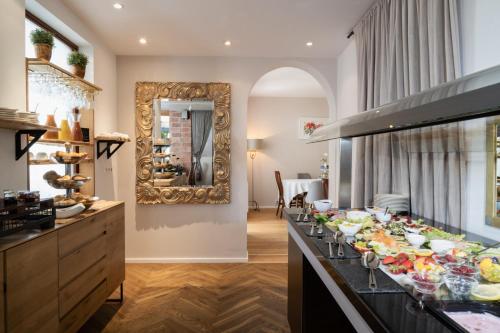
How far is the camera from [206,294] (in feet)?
9.96

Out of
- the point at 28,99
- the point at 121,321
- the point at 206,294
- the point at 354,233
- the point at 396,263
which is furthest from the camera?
the point at 206,294

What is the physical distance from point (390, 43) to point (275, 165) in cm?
545

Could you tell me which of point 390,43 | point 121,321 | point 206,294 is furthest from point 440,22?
point 121,321

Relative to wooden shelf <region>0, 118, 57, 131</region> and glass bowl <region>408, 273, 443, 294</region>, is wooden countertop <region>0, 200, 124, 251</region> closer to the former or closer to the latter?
wooden shelf <region>0, 118, 57, 131</region>

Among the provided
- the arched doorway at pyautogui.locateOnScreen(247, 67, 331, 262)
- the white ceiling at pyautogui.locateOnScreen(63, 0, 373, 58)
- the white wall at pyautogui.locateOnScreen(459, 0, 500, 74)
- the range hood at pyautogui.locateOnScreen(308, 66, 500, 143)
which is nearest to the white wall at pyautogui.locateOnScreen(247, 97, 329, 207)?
the arched doorway at pyautogui.locateOnScreen(247, 67, 331, 262)

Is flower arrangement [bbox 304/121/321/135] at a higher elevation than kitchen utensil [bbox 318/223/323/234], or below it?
higher

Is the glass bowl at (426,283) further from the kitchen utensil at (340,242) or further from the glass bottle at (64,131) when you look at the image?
the glass bottle at (64,131)

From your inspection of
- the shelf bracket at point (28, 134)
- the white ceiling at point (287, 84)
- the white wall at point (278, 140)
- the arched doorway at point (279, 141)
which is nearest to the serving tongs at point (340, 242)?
the shelf bracket at point (28, 134)

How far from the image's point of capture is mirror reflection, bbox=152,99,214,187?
388 cm

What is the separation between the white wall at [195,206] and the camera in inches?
152

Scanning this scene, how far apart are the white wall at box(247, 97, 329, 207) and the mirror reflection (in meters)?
3.78

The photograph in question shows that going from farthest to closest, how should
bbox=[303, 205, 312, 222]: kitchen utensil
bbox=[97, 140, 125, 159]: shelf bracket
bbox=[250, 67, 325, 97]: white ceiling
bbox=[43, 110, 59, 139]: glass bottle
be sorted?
bbox=[250, 67, 325, 97]: white ceiling < bbox=[97, 140, 125, 159]: shelf bracket < bbox=[43, 110, 59, 139]: glass bottle < bbox=[303, 205, 312, 222]: kitchen utensil

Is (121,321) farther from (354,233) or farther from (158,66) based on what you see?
(158,66)

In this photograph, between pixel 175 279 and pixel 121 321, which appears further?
pixel 175 279
